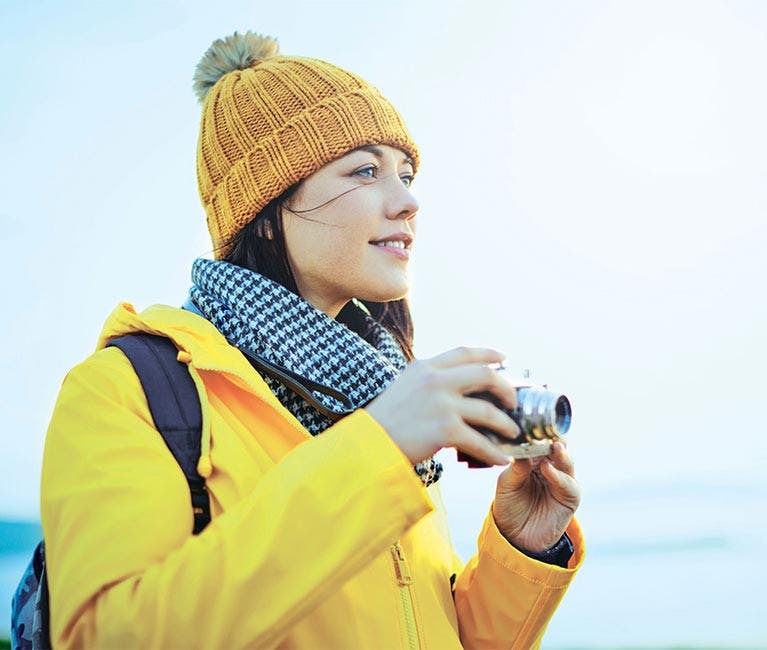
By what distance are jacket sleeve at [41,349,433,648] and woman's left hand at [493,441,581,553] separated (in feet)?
2.48

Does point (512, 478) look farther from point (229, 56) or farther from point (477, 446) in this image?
point (229, 56)

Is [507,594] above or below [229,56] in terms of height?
below

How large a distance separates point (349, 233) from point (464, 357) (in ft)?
2.68

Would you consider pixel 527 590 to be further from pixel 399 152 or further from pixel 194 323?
pixel 399 152

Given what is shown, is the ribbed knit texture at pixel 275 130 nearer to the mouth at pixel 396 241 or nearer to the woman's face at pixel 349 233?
the woman's face at pixel 349 233

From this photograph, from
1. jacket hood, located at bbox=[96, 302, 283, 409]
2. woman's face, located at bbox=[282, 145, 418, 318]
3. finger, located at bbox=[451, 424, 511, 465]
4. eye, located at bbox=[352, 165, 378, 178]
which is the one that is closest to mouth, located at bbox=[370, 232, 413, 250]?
woman's face, located at bbox=[282, 145, 418, 318]

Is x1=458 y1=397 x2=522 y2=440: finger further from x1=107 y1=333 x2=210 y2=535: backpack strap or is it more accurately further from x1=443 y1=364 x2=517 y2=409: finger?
x1=107 y1=333 x2=210 y2=535: backpack strap

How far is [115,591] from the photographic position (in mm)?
1501

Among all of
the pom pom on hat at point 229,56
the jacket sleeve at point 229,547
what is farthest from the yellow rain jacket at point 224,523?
the pom pom on hat at point 229,56

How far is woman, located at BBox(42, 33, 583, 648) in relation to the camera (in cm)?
148

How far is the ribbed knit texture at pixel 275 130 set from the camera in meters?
2.53

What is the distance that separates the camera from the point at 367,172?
2541 millimetres

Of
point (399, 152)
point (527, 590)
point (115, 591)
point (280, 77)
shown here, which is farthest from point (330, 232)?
point (115, 591)

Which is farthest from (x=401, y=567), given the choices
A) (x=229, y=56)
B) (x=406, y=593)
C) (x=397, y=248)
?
(x=229, y=56)
